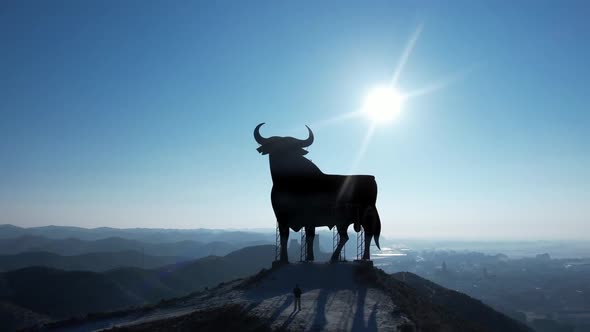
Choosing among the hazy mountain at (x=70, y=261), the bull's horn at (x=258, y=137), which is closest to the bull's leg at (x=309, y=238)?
the bull's horn at (x=258, y=137)

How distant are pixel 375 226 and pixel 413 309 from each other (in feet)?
18.3

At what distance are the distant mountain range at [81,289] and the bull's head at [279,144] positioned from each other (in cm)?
4923

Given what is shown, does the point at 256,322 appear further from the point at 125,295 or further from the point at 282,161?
the point at 125,295

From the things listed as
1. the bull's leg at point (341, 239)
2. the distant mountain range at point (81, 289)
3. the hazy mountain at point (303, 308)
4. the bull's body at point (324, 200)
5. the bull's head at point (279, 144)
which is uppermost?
the bull's head at point (279, 144)

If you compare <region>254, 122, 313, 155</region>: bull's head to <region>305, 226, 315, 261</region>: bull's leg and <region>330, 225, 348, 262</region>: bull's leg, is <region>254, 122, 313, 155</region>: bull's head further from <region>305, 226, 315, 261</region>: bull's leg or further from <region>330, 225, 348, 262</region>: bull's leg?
<region>330, 225, 348, 262</region>: bull's leg

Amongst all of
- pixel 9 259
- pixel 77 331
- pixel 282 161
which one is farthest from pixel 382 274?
pixel 9 259

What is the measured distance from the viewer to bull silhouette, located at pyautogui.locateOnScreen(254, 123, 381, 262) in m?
22.8

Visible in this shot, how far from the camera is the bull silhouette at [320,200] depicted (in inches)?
896

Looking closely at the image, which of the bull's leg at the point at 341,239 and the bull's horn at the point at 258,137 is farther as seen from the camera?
the bull's horn at the point at 258,137

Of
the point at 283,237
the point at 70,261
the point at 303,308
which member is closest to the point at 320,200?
the point at 283,237

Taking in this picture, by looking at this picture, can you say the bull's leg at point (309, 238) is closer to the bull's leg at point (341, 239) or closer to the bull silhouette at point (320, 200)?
the bull silhouette at point (320, 200)

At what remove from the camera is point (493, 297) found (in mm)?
129375

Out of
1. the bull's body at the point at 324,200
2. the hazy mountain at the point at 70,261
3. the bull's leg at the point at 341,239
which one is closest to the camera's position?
the bull's body at the point at 324,200

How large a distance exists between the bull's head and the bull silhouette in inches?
28.5
